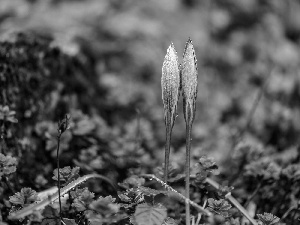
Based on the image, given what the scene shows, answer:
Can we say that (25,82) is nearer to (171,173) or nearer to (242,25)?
(171,173)

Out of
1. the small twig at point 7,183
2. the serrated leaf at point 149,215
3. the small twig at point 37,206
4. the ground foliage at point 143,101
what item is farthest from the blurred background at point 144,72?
the serrated leaf at point 149,215

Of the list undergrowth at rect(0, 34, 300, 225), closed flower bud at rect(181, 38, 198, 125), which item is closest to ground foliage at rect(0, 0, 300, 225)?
undergrowth at rect(0, 34, 300, 225)

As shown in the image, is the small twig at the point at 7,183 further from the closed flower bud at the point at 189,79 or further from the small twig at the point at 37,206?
the closed flower bud at the point at 189,79

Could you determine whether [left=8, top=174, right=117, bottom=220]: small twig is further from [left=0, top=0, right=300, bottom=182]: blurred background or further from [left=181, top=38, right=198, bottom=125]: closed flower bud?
[left=0, top=0, right=300, bottom=182]: blurred background

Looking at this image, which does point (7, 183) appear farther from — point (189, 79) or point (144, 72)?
point (144, 72)

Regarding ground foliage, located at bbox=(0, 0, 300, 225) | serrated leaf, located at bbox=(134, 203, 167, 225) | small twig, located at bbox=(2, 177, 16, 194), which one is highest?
ground foliage, located at bbox=(0, 0, 300, 225)

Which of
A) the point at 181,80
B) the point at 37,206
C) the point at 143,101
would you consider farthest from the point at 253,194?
the point at 143,101
